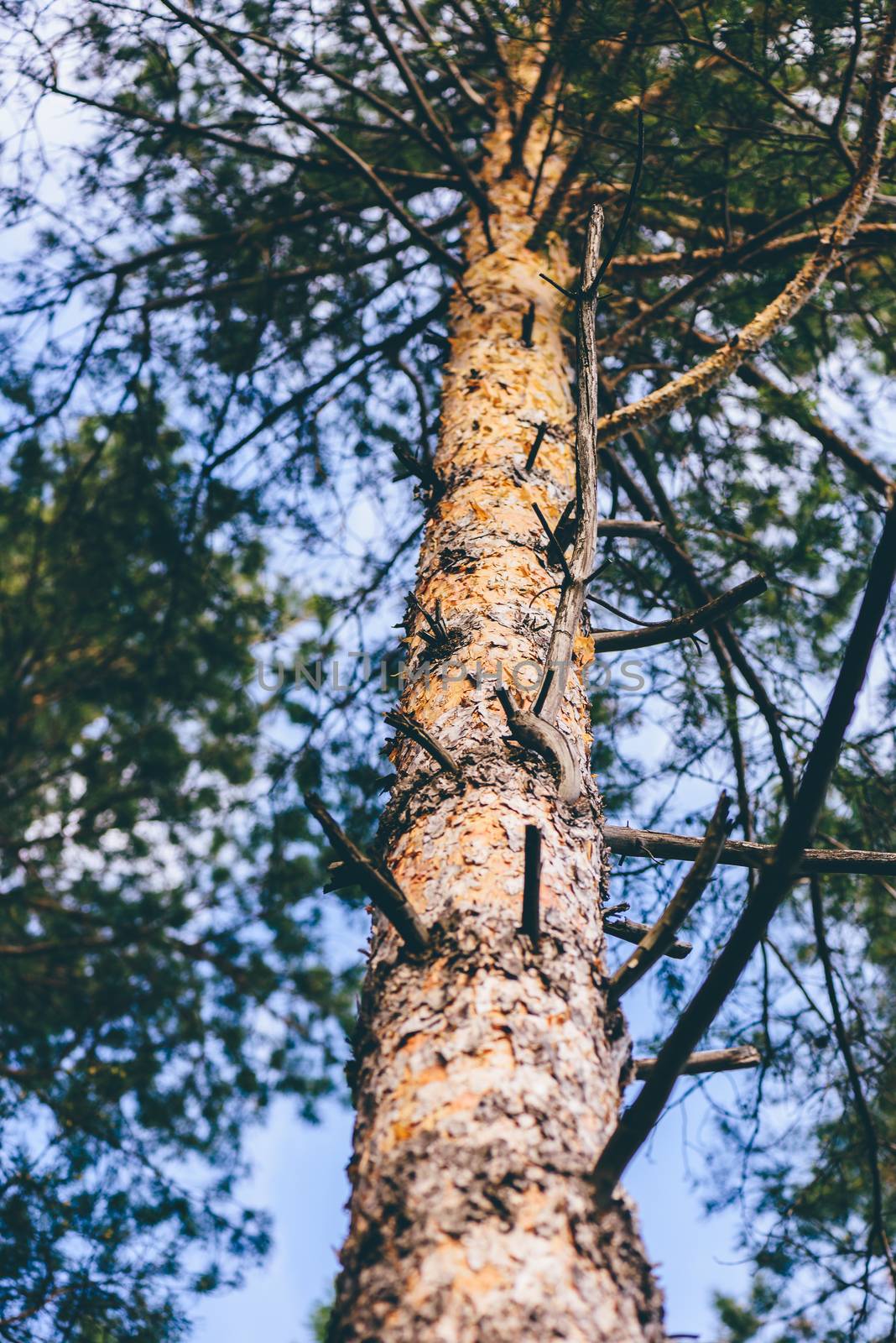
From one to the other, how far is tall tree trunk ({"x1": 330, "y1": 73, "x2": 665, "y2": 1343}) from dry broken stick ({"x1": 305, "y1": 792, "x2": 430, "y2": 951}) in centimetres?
5

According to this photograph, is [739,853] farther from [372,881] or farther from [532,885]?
[372,881]

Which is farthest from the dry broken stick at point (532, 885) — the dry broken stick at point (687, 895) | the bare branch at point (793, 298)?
the bare branch at point (793, 298)

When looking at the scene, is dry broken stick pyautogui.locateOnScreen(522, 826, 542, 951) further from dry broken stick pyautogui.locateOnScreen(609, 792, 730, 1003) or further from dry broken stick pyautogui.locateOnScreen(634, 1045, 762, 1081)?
dry broken stick pyautogui.locateOnScreen(634, 1045, 762, 1081)

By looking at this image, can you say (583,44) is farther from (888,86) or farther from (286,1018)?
(286,1018)

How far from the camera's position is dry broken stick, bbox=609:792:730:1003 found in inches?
44.5

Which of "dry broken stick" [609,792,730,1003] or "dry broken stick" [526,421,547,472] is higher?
"dry broken stick" [526,421,547,472]

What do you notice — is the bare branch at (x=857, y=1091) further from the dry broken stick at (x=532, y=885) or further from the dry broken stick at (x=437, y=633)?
the dry broken stick at (x=532, y=885)

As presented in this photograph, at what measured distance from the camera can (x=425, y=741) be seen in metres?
1.51

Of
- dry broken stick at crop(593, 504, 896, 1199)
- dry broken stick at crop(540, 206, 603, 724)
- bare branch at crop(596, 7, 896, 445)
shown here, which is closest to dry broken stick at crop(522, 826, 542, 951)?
dry broken stick at crop(593, 504, 896, 1199)

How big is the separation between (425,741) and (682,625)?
67 centimetres

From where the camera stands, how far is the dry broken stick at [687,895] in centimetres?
113

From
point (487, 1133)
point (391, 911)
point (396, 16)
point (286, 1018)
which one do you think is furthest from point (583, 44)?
point (286, 1018)

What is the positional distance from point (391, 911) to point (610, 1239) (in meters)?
0.49

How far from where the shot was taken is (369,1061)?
52.4 inches
